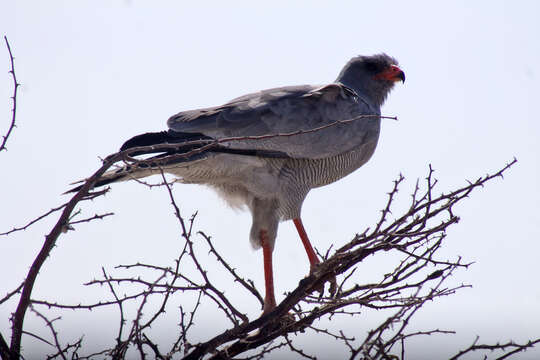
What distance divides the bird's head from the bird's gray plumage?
2.05 feet

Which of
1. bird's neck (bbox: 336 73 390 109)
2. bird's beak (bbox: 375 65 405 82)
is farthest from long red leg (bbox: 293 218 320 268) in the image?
bird's beak (bbox: 375 65 405 82)

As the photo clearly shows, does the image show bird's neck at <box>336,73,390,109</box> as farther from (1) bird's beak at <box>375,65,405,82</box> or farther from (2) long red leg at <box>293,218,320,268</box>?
(2) long red leg at <box>293,218,320,268</box>

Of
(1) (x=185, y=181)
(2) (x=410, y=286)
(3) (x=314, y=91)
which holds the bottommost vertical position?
(2) (x=410, y=286)

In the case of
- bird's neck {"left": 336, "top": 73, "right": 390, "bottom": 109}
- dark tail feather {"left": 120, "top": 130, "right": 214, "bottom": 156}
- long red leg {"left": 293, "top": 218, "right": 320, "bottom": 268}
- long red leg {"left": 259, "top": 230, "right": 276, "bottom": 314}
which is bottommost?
long red leg {"left": 259, "top": 230, "right": 276, "bottom": 314}

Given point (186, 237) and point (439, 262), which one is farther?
point (439, 262)

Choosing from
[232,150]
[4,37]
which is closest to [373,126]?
[232,150]

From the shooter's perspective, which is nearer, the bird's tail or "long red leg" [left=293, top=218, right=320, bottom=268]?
the bird's tail

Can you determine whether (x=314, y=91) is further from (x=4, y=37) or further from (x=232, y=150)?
(x=4, y=37)

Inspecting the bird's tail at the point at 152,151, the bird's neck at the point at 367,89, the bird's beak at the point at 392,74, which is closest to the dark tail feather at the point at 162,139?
the bird's tail at the point at 152,151

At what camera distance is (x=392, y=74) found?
7516 millimetres

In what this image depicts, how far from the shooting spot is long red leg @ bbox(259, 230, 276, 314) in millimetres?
6089

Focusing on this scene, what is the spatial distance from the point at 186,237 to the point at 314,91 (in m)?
3.18

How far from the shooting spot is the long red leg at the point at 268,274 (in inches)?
240

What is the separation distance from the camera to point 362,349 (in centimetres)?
362
